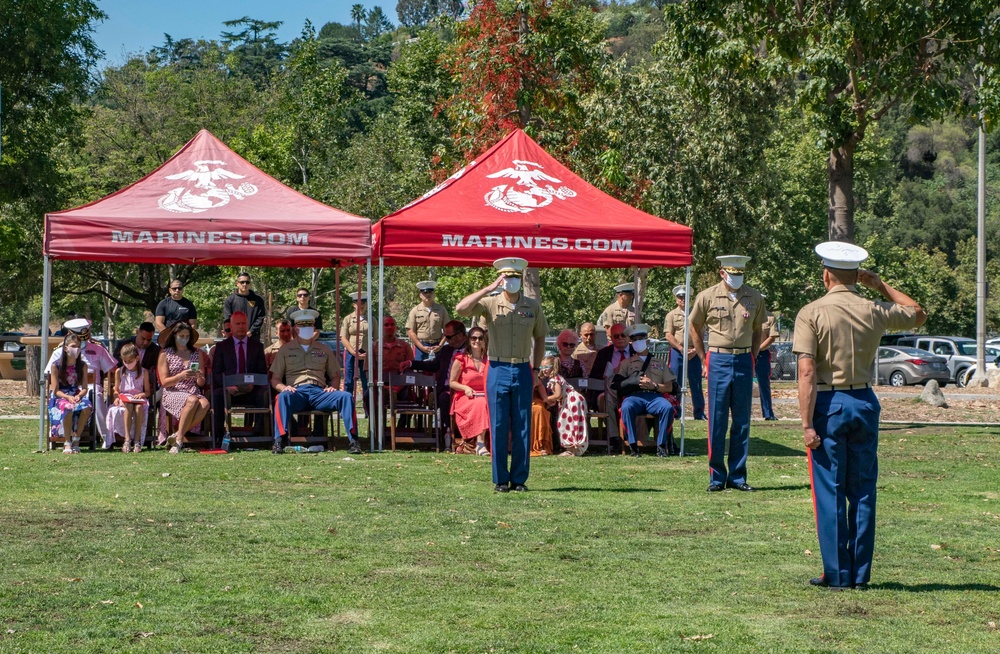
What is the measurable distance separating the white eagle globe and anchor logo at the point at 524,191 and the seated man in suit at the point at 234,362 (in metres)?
3.15

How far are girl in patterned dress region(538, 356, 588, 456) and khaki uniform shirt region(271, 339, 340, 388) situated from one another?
2.56 metres

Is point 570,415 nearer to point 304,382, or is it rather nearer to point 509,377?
point 304,382

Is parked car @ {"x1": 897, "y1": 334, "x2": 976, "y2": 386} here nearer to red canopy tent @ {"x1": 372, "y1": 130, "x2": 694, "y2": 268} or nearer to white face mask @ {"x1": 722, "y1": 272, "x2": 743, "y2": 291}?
red canopy tent @ {"x1": 372, "y1": 130, "x2": 694, "y2": 268}

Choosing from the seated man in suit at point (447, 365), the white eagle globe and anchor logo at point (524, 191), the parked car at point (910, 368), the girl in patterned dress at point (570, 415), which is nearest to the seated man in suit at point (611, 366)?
the girl in patterned dress at point (570, 415)

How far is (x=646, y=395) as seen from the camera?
14797 mm

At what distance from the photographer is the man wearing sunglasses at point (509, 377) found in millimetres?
11008

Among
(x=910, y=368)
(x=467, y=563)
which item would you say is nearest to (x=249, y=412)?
A: (x=467, y=563)

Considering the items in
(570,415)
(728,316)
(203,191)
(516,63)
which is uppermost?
(516,63)

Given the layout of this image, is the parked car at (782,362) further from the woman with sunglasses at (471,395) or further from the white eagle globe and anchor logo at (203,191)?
the white eagle globe and anchor logo at (203,191)

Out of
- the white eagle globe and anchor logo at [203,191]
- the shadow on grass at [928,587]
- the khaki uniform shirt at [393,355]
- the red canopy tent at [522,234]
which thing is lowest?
the shadow on grass at [928,587]

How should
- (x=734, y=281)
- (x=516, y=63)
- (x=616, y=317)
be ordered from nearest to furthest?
(x=734, y=281)
(x=616, y=317)
(x=516, y=63)

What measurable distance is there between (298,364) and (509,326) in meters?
4.49

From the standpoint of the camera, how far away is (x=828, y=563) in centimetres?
709

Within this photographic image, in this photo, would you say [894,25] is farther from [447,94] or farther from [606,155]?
[447,94]
